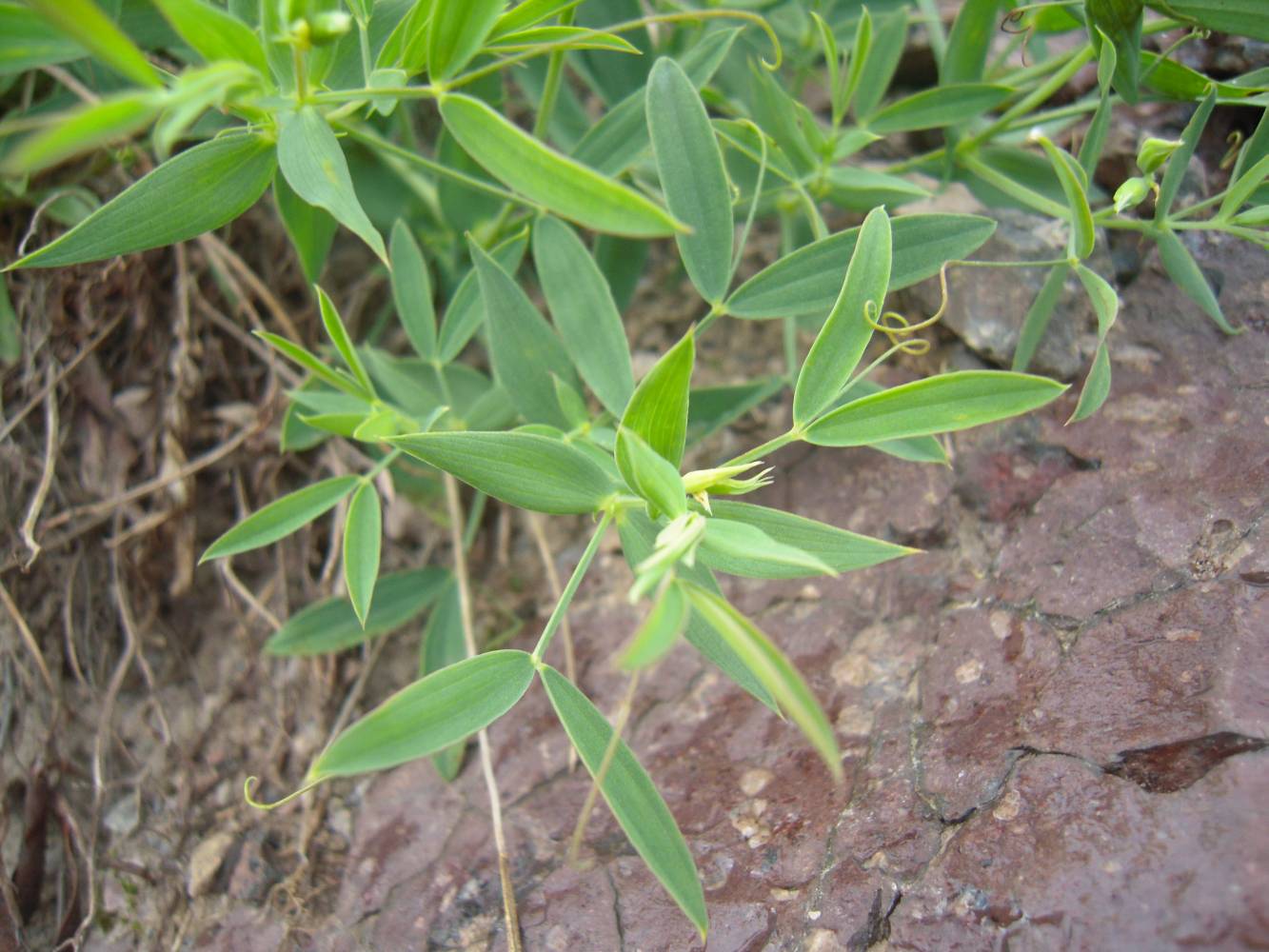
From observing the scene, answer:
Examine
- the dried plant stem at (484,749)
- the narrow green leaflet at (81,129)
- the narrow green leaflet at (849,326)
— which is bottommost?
the dried plant stem at (484,749)

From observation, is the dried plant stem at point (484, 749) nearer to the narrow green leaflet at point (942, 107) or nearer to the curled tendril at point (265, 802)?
the curled tendril at point (265, 802)

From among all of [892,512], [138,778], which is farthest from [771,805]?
[138,778]

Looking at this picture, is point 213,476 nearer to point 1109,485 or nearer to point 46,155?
point 46,155

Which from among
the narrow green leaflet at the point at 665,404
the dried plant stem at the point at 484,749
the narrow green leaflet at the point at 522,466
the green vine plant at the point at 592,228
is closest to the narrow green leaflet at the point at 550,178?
the green vine plant at the point at 592,228

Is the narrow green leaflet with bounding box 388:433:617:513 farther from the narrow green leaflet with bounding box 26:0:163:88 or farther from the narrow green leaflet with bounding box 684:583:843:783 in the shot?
the narrow green leaflet with bounding box 26:0:163:88

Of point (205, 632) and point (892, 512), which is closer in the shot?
point (892, 512)

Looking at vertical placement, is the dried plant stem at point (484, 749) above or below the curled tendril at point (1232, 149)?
below
